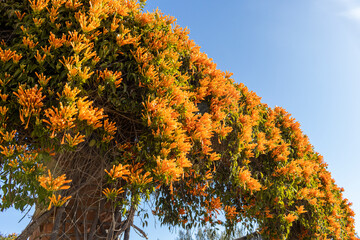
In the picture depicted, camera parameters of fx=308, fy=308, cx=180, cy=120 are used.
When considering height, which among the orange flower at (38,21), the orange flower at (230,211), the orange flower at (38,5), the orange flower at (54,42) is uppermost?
the orange flower at (38,5)

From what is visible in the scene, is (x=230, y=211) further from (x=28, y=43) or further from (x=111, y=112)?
(x=28, y=43)

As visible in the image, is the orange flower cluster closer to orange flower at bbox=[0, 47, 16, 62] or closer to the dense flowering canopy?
the dense flowering canopy

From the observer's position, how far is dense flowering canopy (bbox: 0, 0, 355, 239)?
2.42 m

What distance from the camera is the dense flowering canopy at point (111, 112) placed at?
2424mm

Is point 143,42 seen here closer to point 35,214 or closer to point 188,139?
point 188,139

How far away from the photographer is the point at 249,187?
162 inches

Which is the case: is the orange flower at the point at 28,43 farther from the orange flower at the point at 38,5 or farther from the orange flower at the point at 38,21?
the orange flower at the point at 38,5

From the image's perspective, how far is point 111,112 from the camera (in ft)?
10.1

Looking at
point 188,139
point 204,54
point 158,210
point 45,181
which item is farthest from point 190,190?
point 45,181

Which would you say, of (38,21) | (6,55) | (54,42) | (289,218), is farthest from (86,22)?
(289,218)

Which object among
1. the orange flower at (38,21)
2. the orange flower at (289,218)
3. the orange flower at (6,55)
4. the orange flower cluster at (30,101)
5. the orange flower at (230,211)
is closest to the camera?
the orange flower cluster at (30,101)

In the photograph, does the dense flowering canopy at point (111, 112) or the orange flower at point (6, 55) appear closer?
the dense flowering canopy at point (111, 112)

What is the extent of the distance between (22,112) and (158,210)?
276cm

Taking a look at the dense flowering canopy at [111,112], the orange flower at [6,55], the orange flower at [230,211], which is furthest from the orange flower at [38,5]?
the orange flower at [230,211]
